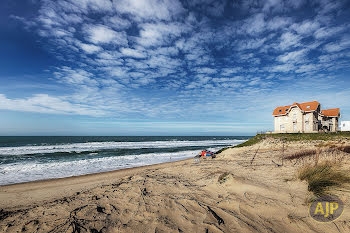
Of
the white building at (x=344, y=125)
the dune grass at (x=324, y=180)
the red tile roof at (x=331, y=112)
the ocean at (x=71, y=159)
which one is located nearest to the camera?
the dune grass at (x=324, y=180)

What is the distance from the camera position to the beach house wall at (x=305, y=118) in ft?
90.6

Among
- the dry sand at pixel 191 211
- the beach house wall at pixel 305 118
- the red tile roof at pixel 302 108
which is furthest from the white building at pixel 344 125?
the dry sand at pixel 191 211

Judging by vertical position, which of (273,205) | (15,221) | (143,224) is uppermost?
(273,205)

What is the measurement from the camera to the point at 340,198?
387 centimetres

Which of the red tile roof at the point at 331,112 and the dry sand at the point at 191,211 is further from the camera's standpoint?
the red tile roof at the point at 331,112

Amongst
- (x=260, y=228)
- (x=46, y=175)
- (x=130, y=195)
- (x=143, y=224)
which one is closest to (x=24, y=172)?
(x=46, y=175)

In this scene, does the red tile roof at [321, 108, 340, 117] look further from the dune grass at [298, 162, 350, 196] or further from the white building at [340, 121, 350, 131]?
the dune grass at [298, 162, 350, 196]

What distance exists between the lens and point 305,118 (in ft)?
92.3

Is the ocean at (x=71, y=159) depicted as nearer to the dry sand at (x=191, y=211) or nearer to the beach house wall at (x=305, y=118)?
the dry sand at (x=191, y=211)

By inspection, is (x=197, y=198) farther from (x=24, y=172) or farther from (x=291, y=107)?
(x=291, y=107)

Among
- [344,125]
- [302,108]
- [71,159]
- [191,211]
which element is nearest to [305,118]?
[302,108]

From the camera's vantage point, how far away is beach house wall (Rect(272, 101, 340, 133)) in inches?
1088

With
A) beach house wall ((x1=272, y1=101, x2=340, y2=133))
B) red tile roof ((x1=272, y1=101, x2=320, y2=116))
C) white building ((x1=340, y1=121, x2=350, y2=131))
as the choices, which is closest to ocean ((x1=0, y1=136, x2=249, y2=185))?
beach house wall ((x1=272, y1=101, x2=340, y2=133))

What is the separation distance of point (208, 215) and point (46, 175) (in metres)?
13.8
